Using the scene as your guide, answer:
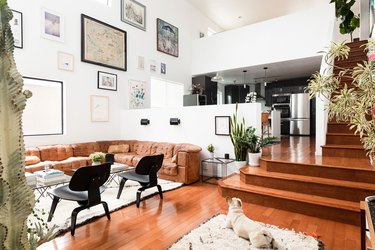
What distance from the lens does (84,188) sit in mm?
2672

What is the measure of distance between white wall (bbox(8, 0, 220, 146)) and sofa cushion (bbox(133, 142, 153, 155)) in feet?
2.80

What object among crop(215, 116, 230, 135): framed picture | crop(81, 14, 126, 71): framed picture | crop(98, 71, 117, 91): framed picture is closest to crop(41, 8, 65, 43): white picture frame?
crop(81, 14, 126, 71): framed picture

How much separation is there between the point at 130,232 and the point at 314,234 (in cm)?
206

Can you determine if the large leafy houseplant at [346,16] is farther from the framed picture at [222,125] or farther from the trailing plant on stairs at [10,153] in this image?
the trailing plant on stairs at [10,153]

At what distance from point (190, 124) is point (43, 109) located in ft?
11.0

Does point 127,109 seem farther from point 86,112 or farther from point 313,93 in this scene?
point 313,93

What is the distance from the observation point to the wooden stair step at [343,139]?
4.12m

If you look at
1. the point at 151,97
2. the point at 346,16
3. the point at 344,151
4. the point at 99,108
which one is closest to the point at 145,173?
the point at 99,108

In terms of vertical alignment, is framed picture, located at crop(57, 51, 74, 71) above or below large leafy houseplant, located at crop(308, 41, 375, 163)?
above

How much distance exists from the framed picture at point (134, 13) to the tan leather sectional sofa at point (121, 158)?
12.1ft

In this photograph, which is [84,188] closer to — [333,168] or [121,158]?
[121,158]

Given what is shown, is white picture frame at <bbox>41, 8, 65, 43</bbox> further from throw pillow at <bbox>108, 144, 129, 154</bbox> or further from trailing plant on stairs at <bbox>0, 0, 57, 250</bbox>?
trailing plant on stairs at <bbox>0, 0, 57, 250</bbox>

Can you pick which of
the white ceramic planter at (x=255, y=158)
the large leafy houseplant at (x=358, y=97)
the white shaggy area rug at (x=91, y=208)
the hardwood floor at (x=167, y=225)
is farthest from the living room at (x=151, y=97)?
the large leafy houseplant at (x=358, y=97)

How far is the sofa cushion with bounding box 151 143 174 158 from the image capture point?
5.37 meters
